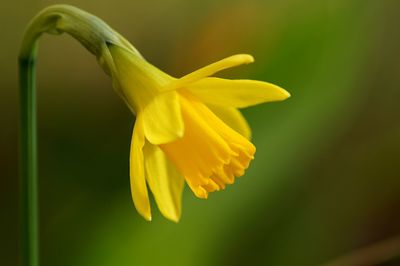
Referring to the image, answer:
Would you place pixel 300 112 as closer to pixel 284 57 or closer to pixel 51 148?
pixel 284 57

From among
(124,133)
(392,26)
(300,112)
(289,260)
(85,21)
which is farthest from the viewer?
(392,26)

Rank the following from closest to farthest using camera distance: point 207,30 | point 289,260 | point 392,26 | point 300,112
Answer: point 300,112
point 289,260
point 207,30
point 392,26

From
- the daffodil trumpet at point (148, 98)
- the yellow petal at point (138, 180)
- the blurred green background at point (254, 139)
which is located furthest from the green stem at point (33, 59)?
the blurred green background at point (254, 139)

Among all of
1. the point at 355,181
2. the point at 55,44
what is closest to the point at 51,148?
the point at 55,44

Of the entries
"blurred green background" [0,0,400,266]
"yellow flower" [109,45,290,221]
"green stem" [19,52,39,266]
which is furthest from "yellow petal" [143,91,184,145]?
"blurred green background" [0,0,400,266]

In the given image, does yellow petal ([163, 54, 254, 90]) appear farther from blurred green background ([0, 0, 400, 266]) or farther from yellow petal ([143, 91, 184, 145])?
blurred green background ([0, 0, 400, 266])

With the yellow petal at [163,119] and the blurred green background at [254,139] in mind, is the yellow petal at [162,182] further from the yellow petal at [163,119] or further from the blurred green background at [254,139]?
the blurred green background at [254,139]

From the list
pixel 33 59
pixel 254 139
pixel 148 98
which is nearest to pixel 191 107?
pixel 148 98
